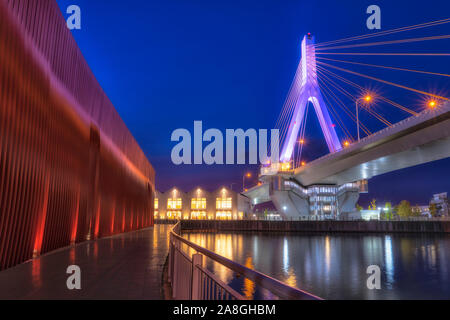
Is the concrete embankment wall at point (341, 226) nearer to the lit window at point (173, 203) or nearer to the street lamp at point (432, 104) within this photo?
the street lamp at point (432, 104)

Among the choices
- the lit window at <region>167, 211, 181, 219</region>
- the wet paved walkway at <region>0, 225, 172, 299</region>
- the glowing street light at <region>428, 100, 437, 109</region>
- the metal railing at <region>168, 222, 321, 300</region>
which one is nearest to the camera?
the metal railing at <region>168, 222, 321, 300</region>

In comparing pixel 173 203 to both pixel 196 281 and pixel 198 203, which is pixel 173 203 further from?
pixel 196 281

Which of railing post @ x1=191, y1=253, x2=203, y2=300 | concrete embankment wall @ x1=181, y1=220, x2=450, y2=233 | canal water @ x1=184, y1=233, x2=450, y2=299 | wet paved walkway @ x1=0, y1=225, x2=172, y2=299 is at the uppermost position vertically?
railing post @ x1=191, y1=253, x2=203, y2=300

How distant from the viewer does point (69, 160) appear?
15250 mm

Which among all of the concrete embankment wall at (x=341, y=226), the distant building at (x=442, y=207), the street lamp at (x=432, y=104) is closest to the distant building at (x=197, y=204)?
the concrete embankment wall at (x=341, y=226)

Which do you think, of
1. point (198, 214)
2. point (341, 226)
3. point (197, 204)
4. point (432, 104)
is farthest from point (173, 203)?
point (432, 104)

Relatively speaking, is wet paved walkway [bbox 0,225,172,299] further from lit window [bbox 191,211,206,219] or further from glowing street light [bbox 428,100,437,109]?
lit window [bbox 191,211,206,219]

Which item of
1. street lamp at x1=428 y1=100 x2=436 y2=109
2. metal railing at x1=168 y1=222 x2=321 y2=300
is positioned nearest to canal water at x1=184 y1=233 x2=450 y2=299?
metal railing at x1=168 y1=222 x2=321 y2=300

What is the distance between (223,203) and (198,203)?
6.07m

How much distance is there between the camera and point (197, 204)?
289 ft

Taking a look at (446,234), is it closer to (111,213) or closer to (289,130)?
(289,130)

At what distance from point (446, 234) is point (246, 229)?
28.3 m

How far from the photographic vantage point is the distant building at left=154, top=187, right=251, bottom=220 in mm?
A: 87688
